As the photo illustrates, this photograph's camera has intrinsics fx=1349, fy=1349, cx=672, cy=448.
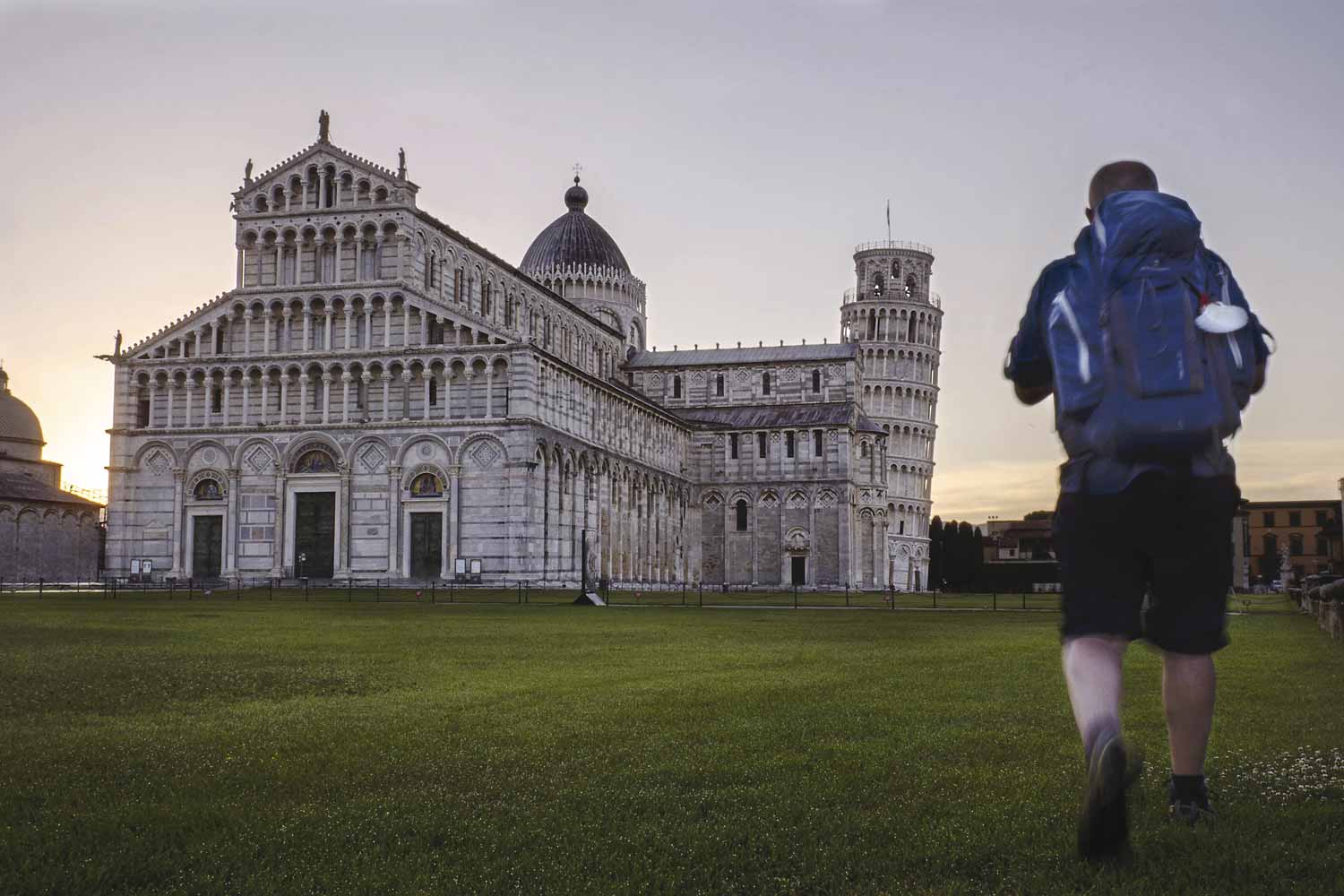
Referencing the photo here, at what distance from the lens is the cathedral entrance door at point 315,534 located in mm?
67312

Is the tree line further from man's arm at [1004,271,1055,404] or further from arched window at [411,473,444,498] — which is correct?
man's arm at [1004,271,1055,404]

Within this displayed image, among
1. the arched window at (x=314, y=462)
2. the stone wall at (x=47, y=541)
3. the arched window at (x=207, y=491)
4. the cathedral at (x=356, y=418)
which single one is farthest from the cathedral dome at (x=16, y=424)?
the arched window at (x=314, y=462)

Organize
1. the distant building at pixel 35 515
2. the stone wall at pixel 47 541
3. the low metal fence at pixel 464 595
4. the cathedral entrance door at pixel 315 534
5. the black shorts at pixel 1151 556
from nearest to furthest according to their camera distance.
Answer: the black shorts at pixel 1151 556, the low metal fence at pixel 464 595, the cathedral entrance door at pixel 315 534, the stone wall at pixel 47 541, the distant building at pixel 35 515

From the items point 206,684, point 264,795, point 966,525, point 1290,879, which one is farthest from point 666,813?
point 966,525

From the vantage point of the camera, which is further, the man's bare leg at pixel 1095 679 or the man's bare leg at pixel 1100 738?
the man's bare leg at pixel 1095 679

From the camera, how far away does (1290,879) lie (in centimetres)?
552

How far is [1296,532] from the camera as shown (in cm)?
15262

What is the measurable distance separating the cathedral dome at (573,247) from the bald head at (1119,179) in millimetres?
96065

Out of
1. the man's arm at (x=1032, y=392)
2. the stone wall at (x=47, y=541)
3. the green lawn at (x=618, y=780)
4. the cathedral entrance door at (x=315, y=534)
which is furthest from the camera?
the stone wall at (x=47, y=541)

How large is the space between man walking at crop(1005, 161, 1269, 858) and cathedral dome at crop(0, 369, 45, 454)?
105 meters

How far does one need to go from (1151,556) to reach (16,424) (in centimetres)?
10718

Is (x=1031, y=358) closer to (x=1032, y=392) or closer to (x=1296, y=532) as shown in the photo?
(x=1032, y=392)

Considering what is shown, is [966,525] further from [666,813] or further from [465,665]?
[666,813]

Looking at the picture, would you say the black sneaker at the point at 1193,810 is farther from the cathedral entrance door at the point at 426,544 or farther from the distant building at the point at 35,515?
the distant building at the point at 35,515
